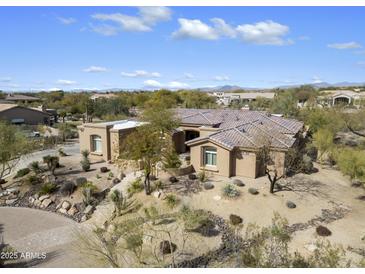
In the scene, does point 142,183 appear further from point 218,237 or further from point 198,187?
point 218,237

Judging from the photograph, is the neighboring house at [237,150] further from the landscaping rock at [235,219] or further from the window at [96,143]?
the window at [96,143]

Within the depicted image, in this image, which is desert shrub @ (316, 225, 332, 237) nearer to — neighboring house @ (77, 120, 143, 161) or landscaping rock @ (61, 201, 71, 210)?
landscaping rock @ (61, 201, 71, 210)

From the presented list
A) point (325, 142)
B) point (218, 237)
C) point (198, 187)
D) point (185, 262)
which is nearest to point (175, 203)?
point (198, 187)

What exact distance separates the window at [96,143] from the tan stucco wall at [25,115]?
37211 millimetres

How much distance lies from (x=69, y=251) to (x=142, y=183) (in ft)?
30.3

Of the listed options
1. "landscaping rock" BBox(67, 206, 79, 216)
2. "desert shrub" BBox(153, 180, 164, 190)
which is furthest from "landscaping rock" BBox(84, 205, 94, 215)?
"desert shrub" BBox(153, 180, 164, 190)

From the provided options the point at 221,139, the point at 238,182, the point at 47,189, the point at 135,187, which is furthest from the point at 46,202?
the point at 238,182

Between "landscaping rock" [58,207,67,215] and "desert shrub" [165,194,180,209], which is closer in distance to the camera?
"desert shrub" [165,194,180,209]

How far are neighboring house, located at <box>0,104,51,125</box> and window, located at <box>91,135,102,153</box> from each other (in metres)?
36.8

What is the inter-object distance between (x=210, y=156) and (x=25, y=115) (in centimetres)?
5396

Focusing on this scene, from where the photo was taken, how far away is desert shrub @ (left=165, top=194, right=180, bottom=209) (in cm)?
2376

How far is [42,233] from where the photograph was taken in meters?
21.7

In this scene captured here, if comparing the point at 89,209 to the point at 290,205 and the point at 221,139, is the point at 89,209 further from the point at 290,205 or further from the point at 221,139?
the point at 290,205

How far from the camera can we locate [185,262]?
58.5 ft
